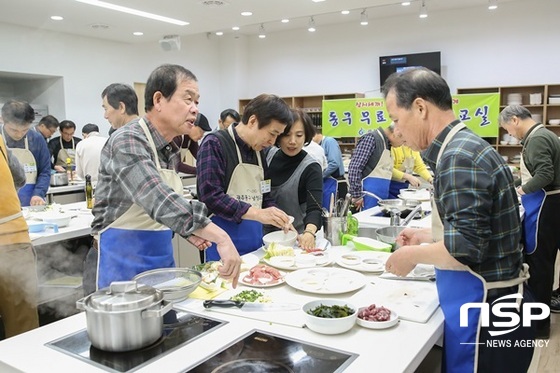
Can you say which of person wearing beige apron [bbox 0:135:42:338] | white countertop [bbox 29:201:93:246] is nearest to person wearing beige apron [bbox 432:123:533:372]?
person wearing beige apron [bbox 0:135:42:338]

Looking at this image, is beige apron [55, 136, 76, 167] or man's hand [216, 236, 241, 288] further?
beige apron [55, 136, 76, 167]

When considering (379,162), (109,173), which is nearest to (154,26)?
(379,162)

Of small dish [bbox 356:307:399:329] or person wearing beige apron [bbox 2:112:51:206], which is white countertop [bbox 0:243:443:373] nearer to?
small dish [bbox 356:307:399:329]

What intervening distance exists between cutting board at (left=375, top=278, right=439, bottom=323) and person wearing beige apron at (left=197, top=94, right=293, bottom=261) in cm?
65

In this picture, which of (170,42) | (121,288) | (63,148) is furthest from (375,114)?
(121,288)

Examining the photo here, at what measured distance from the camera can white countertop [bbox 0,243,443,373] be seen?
1168mm

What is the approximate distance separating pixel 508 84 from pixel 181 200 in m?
8.21

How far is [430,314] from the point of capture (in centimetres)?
146

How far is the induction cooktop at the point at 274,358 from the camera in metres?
1.14

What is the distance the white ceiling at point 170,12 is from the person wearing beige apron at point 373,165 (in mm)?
3140

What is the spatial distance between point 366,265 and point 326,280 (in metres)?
0.25

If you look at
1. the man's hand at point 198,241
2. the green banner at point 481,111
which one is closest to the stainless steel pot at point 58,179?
the man's hand at point 198,241

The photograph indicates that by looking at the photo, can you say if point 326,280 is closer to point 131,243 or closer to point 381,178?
point 131,243

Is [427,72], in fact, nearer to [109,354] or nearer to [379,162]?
[109,354]
